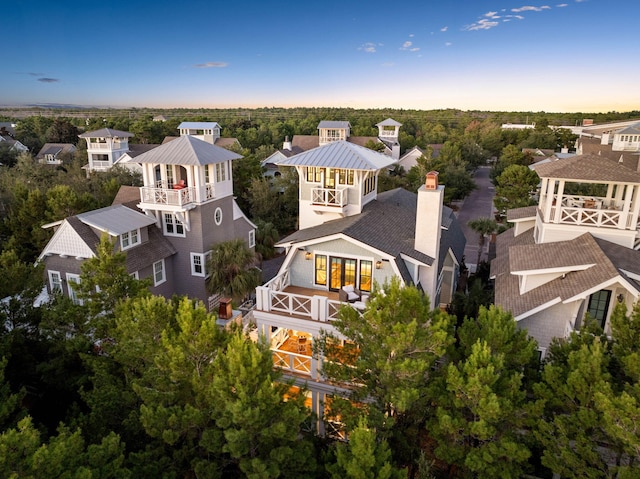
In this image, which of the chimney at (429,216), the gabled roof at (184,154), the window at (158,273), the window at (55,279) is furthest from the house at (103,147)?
the chimney at (429,216)

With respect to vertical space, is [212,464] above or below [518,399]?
below

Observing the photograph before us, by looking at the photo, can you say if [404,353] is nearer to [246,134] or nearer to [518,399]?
[518,399]

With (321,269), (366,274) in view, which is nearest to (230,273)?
(321,269)

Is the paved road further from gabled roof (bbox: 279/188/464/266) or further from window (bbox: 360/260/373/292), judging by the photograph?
window (bbox: 360/260/373/292)

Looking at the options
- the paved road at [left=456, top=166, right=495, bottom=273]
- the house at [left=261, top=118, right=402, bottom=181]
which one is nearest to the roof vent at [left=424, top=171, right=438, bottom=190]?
the paved road at [left=456, top=166, right=495, bottom=273]

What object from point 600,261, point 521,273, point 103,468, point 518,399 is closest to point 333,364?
point 518,399

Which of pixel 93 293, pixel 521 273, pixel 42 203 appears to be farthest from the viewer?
pixel 42 203

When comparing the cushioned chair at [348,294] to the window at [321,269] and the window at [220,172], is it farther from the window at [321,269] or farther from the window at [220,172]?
the window at [220,172]

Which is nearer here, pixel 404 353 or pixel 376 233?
pixel 404 353
